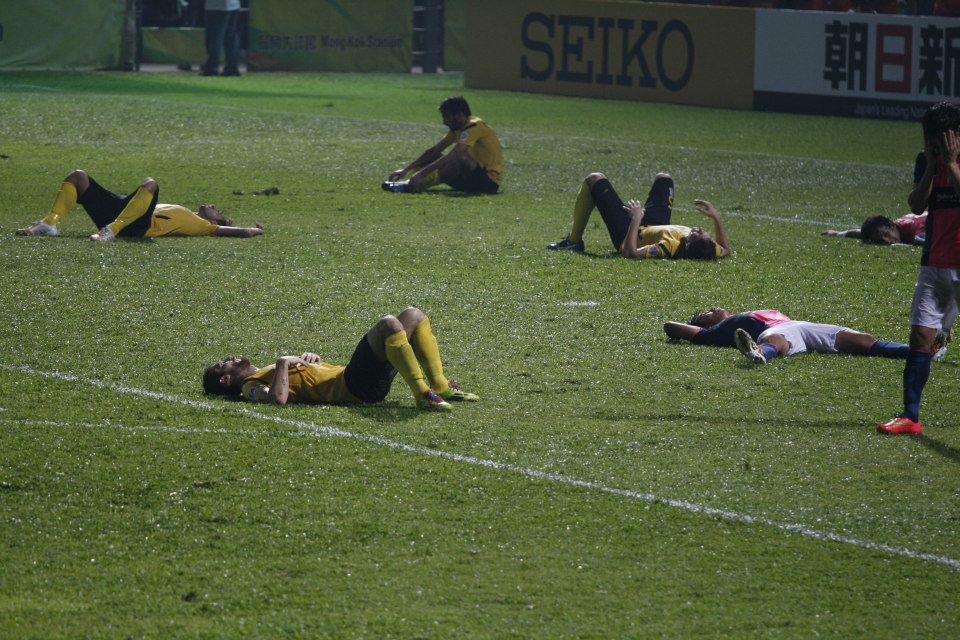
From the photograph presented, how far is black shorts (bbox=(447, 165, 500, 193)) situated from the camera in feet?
56.4

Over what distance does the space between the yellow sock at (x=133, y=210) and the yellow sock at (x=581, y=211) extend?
3.74 m

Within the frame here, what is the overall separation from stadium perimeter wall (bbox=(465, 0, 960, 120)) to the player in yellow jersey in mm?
9822

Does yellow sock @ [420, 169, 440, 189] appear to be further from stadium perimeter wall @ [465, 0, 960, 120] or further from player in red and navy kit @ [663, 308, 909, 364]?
stadium perimeter wall @ [465, 0, 960, 120]

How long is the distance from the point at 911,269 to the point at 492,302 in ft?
13.1

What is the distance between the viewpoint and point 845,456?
24.7ft

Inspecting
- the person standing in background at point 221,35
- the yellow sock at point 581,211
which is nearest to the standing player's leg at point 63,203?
the yellow sock at point 581,211

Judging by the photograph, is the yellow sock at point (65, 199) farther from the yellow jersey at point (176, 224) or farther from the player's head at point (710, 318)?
the player's head at point (710, 318)

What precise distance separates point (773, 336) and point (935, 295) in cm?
168

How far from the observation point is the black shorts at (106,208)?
13.4 metres

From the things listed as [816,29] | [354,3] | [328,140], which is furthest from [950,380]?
[354,3]

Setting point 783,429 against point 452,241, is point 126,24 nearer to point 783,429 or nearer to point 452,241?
point 452,241

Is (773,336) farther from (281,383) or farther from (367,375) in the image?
(281,383)

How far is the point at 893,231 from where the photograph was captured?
14250mm

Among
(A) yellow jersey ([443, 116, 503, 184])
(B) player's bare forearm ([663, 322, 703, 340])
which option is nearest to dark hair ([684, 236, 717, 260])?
(B) player's bare forearm ([663, 322, 703, 340])
